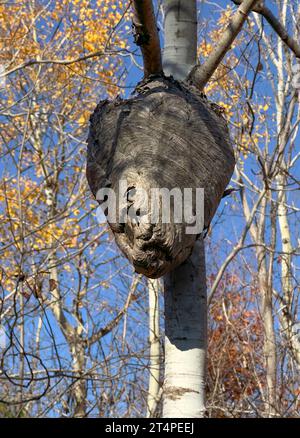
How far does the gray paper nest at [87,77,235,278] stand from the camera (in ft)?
5.90

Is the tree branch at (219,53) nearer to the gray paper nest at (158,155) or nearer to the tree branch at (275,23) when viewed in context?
the gray paper nest at (158,155)

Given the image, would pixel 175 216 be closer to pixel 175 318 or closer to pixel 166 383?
pixel 175 318

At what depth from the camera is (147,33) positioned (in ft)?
7.61

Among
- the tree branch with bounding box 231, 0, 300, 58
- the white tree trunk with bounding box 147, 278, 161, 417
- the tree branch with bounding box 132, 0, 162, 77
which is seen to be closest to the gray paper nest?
the tree branch with bounding box 132, 0, 162, 77

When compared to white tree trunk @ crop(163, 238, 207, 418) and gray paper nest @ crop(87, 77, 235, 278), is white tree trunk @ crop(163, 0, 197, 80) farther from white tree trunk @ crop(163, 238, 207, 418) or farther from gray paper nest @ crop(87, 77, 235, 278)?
white tree trunk @ crop(163, 238, 207, 418)

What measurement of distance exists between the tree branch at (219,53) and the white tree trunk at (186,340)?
64 centimetres

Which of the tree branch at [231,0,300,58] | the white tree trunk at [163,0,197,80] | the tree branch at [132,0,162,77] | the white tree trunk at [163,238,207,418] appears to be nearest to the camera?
the white tree trunk at [163,238,207,418]

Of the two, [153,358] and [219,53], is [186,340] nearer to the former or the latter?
[219,53]

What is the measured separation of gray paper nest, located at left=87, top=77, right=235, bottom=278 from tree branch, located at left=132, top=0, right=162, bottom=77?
0.10 m

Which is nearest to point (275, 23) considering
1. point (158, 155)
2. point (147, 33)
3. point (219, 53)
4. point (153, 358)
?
point (219, 53)

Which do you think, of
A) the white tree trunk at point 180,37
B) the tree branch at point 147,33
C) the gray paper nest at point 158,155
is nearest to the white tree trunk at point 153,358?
the white tree trunk at point 180,37

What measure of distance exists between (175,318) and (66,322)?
19.5ft

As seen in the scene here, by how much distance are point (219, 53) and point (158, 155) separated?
0.70 meters

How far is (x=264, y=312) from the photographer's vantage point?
6.95m
